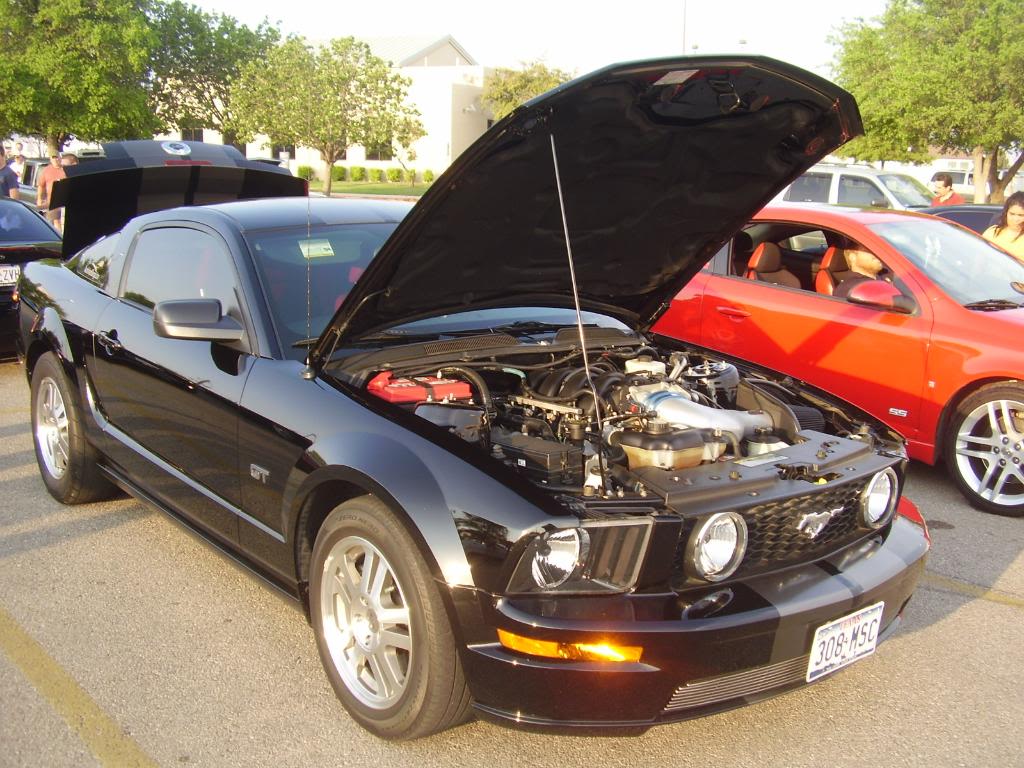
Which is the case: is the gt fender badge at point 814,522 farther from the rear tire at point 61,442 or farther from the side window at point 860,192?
the side window at point 860,192

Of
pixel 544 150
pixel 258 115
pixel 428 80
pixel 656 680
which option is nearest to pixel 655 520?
pixel 656 680

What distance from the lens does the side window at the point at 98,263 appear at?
186 inches

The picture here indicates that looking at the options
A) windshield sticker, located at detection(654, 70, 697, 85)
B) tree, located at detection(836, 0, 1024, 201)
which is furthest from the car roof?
tree, located at detection(836, 0, 1024, 201)

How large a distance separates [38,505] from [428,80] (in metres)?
Result: 46.7

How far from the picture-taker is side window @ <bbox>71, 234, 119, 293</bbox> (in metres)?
4.71

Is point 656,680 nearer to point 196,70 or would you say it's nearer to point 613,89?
point 613,89

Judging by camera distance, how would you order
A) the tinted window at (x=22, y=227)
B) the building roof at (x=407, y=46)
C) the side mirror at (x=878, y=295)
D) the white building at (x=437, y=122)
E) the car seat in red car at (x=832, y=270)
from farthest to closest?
the building roof at (x=407, y=46)
the white building at (x=437, y=122)
the tinted window at (x=22, y=227)
the car seat in red car at (x=832, y=270)
the side mirror at (x=878, y=295)

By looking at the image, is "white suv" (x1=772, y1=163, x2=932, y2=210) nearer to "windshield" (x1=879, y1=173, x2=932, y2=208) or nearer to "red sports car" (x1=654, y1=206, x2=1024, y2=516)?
"windshield" (x1=879, y1=173, x2=932, y2=208)

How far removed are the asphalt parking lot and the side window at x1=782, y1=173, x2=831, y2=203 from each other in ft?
32.0

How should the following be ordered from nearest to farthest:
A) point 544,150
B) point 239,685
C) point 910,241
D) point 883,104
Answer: point 544,150, point 239,685, point 910,241, point 883,104

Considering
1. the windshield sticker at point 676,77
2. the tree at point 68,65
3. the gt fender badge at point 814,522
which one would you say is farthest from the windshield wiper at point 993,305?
the tree at point 68,65

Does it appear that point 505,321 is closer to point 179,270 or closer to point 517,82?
point 179,270

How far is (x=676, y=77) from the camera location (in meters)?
2.78

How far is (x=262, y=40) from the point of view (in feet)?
137
